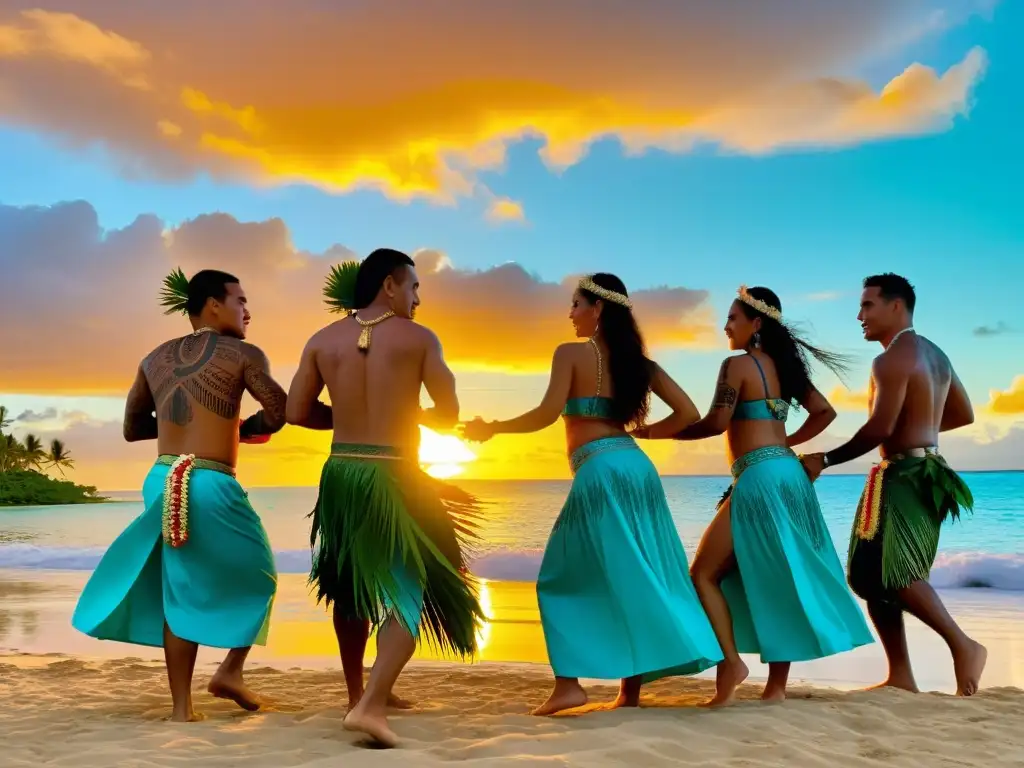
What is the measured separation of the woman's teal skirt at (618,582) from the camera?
424 centimetres

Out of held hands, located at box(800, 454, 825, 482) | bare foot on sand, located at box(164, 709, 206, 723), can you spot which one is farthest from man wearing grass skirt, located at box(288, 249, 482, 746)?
held hands, located at box(800, 454, 825, 482)

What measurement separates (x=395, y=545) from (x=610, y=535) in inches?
40.0

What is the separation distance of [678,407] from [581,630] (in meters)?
1.14

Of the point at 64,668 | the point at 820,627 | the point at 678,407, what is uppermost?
the point at 678,407

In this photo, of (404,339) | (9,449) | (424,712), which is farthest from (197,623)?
(9,449)

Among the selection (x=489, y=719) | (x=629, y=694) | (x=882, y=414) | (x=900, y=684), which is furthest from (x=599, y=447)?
(x=900, y=684)

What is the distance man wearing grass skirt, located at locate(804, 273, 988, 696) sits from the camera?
16.5 feet

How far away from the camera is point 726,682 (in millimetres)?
4465

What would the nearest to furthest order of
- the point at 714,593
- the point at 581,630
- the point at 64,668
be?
the point at 581,630, the point at 714,593, the point at 64,668

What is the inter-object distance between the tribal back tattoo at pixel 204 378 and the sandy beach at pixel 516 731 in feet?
4.60

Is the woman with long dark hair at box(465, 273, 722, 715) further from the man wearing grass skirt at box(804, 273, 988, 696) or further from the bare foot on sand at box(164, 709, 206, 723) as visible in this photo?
the bare foot on sand at box(164, 709, 206, 723)

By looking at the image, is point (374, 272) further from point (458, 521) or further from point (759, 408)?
point (759, 408)

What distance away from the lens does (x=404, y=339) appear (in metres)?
4.05

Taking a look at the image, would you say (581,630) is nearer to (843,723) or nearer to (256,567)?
(843,723)
